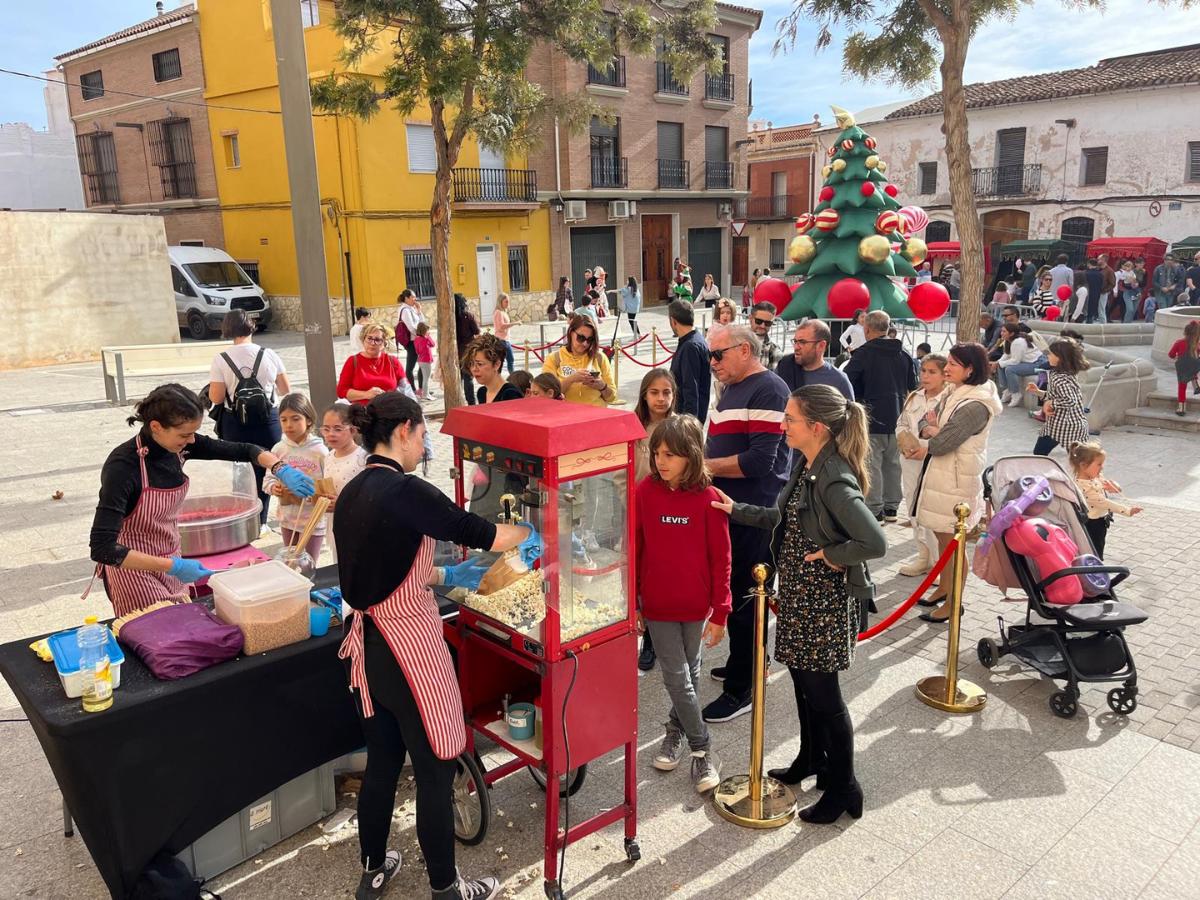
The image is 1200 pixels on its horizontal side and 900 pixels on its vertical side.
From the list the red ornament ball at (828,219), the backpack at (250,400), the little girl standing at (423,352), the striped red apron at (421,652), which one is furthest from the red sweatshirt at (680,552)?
the red ornament ball at (828,219)

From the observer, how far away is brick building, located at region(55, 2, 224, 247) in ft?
85.5

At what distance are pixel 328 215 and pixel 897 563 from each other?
70.3ft

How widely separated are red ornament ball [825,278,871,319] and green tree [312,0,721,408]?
4.48 metres

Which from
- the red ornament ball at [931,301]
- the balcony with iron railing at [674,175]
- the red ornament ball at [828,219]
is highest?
the balcony with iron railing at [674,175]

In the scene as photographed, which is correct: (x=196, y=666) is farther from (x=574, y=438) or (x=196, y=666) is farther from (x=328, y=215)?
(x=328, y=215)

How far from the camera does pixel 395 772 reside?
10.5ft

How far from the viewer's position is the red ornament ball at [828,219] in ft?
46.8

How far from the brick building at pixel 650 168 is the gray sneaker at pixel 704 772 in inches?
1028

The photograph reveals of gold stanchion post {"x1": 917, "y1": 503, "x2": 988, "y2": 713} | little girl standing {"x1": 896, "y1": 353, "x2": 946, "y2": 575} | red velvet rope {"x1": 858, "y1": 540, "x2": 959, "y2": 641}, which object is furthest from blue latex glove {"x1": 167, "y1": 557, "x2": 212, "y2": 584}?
little girl standing {"x1": 896, "y1": 353, "x2": 946, "y2": 575}

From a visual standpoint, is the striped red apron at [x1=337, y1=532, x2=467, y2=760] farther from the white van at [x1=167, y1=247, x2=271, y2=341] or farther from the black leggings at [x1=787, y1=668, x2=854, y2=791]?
the white van at [x1=167, y1=247, x2=271, y2=341]

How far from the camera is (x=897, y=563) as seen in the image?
6844 millimetres

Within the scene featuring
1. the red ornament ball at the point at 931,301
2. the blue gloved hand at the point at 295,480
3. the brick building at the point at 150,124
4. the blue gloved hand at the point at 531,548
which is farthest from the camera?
the brick building at the point at 150,124

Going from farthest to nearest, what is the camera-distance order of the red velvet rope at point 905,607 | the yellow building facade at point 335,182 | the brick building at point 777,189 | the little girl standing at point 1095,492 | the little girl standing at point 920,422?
the brick building at point 777,189, the yellow building facade at point 335,182, the little girl standing at point 920,422, the little girl standing at point 1095,492, the red velvet rope at point 905,607

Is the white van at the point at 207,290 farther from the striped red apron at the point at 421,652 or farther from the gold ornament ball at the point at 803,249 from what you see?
the striped red apron at the point at 421,652
